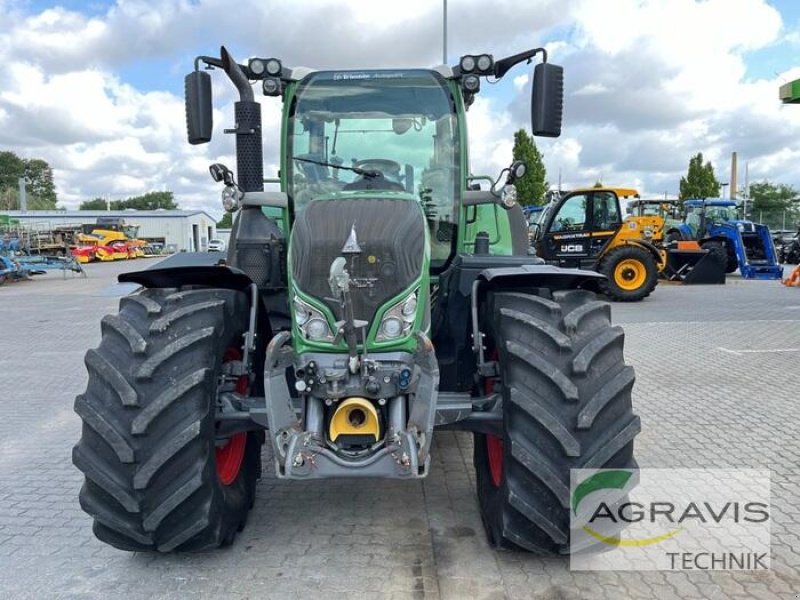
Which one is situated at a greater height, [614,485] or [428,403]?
[428,403]

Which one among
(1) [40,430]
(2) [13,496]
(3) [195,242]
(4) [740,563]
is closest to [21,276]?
(1) [40,430]

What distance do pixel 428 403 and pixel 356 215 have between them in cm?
100

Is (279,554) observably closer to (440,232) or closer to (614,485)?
(614,485)

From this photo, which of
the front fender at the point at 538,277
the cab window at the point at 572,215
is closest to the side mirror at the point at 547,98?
the front fender at the point at 538,277

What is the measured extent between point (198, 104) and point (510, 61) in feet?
6.76

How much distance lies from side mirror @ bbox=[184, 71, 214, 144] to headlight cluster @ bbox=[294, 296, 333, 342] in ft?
5.50

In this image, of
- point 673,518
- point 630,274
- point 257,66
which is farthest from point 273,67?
point 630,274

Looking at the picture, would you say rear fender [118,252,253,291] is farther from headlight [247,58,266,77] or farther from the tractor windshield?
headlight [247,58,266,77]

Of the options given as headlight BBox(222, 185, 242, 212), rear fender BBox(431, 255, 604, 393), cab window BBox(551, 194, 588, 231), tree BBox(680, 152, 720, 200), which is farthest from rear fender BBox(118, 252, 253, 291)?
tree BBox(680, 152, 720, 200)

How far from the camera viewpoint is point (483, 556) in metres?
3.28

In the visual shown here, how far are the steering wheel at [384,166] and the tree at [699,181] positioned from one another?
161ft

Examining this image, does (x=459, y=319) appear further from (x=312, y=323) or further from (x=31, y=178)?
(x=31, y=178)

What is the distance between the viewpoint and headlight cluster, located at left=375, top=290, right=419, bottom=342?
3162 millimetres

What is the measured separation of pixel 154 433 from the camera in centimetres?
289
